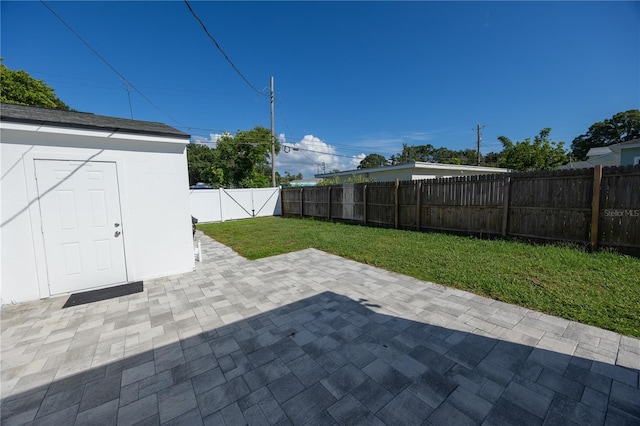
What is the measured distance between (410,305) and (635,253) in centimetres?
505

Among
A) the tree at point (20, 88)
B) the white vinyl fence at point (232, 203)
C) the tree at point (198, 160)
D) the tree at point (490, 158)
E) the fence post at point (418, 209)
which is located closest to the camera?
the fence post at point (418, 209)

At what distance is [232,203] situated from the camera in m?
14.6

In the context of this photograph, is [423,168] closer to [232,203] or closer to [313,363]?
[232,203]

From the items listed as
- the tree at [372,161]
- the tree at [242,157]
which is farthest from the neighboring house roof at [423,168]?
the tree at [372,161]

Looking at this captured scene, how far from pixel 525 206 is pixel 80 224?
364 inches

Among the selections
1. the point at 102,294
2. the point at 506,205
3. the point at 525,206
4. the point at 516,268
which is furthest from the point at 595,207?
the point at 102,294

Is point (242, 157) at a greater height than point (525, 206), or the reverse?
point (242, 157)

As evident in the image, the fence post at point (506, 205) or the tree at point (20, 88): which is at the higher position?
the tree at point (20, 88)

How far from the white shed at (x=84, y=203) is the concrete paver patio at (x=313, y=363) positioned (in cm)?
60

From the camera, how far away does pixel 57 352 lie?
2.45 meters

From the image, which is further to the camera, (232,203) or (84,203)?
(232,203)

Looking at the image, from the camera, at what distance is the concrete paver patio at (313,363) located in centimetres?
167

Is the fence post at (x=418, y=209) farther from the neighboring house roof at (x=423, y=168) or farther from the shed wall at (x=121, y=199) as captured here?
the shed wall at (x=121, y=199)

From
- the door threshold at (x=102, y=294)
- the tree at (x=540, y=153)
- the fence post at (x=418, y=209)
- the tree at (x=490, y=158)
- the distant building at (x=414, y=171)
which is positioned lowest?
the door threshold at (x=102, y=294)
